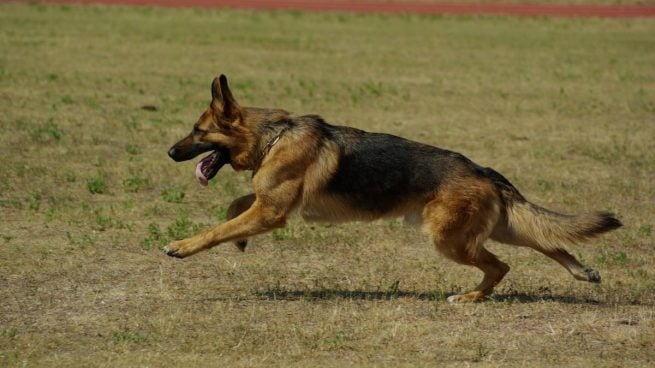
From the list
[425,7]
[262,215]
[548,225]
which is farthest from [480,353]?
[425,7]

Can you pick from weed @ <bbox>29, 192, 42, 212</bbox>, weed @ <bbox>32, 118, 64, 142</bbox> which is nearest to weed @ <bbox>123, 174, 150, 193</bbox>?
weed @ <bbox>29, 192, 42, 212</bbox>

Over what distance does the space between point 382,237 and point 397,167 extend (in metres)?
2.32

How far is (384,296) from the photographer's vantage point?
8.51 meters

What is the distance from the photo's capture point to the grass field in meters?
7.23

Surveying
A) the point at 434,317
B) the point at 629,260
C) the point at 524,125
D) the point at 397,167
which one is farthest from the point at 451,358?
the point at 524,125

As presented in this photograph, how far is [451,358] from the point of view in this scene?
273 inches

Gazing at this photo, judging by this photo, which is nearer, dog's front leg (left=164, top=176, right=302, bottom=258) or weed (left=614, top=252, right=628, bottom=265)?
dog's front leg (left=164, top=176, right=302, bottom=258)

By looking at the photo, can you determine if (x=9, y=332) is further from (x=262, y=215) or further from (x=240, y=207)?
(x=240, y=207)

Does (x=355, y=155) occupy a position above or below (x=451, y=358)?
above

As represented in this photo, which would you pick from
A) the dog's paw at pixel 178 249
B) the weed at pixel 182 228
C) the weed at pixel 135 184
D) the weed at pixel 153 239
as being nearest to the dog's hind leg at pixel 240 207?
the dog's paw at pixel 178 249

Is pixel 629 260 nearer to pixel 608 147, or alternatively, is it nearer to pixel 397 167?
pixel 397 167

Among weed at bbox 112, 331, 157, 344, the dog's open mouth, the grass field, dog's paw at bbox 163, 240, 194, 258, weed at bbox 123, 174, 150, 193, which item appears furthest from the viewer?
weed at bbox 123, 174, 150, 193

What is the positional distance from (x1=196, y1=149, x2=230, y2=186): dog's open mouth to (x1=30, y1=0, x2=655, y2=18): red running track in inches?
961

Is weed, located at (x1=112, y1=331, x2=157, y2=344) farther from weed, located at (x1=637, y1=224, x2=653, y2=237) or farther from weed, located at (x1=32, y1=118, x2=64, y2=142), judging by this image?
weed, located at (x1=32, y1=118, x2=64, y2=142)
